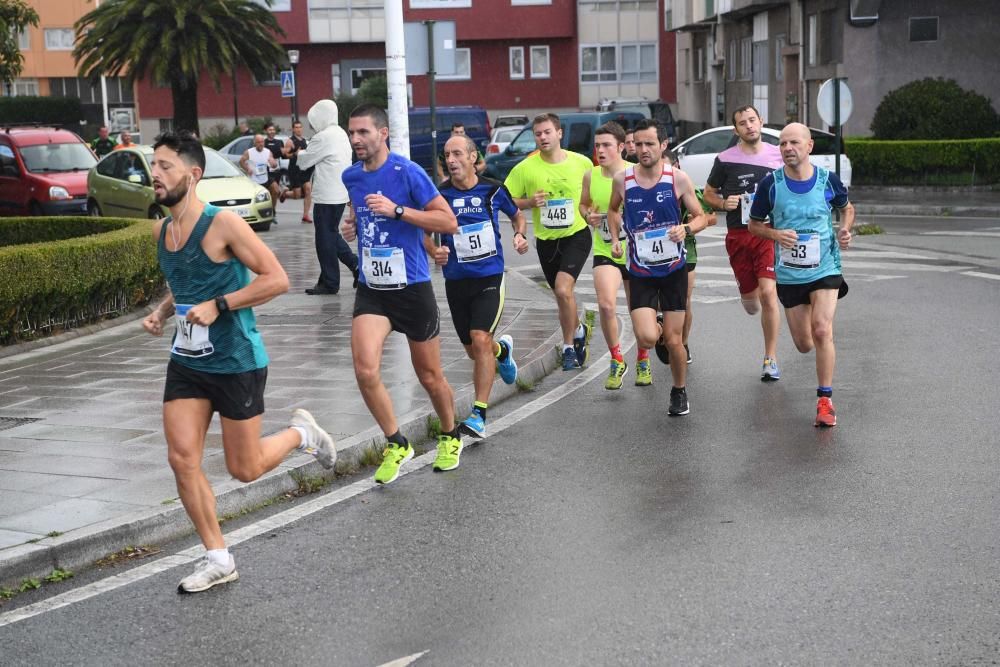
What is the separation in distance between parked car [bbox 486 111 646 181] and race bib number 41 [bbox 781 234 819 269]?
21608mm

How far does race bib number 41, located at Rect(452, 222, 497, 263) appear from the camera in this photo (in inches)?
329

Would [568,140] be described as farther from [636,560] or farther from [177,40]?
[636,560]

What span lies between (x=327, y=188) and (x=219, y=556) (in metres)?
9.20

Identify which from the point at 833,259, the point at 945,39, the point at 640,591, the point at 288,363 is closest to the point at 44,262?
the point at 288,363

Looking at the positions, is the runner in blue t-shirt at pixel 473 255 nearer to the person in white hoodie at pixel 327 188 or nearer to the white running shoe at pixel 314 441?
the white running shoe at pixel 314 441

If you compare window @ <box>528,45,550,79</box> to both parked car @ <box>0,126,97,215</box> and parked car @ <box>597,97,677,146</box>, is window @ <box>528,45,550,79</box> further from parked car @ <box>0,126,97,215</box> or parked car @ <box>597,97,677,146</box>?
parked car @ <box>0,126,97,215</box>

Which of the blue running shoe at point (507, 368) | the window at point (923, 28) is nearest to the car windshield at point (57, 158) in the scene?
the blue running shoe at point (507, 368)

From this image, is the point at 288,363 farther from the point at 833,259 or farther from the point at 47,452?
the point at 833,259

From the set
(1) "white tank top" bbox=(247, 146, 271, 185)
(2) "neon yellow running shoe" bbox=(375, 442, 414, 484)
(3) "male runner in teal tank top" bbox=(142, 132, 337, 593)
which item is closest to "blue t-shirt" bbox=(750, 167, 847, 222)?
(2) "neon yellow running shoe" bbox=(375, 442, 414, 484)

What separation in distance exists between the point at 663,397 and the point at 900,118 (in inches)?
826

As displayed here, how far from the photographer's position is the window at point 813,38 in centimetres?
3447

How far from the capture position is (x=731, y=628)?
4.86 metres

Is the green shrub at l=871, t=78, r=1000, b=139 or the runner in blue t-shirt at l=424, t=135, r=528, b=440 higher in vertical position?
the green shrub at l=871, t=78, r=1000, b=139

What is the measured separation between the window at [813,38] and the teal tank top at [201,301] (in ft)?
100
